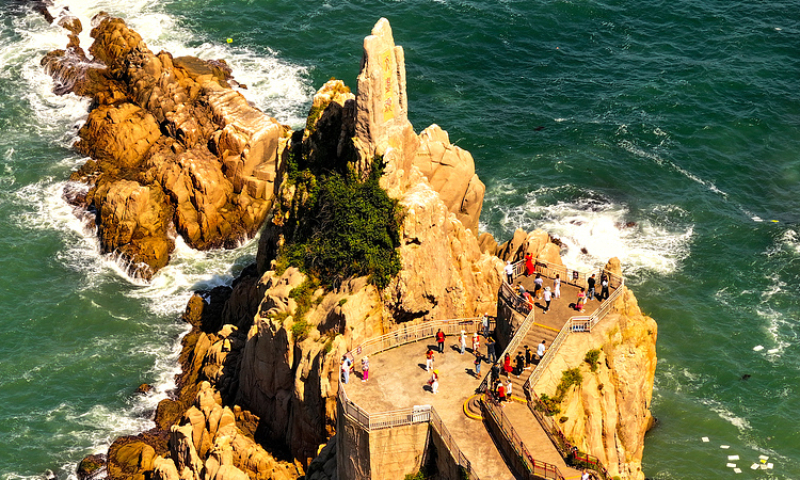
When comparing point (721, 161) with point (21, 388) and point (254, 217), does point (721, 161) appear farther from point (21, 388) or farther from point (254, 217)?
point (21, 388)

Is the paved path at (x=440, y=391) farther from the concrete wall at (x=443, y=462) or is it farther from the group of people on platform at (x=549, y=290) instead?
the group of people on platform at (x=549, y=290)

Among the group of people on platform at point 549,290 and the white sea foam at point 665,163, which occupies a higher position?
the group of people on platform at point 549,290

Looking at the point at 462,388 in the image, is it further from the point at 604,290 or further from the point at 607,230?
the point at 607,230

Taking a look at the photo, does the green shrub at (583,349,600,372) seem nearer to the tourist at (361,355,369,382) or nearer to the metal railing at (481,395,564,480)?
the metal railing at (481,395,564,480)

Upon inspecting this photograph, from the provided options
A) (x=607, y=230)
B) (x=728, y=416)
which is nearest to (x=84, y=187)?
(x=607, y=230)

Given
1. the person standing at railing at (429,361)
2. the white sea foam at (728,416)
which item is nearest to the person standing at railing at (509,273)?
the person standing at railing at (429,361)

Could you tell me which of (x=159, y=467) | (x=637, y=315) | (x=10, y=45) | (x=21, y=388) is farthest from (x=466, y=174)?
(x=10, y=45)
